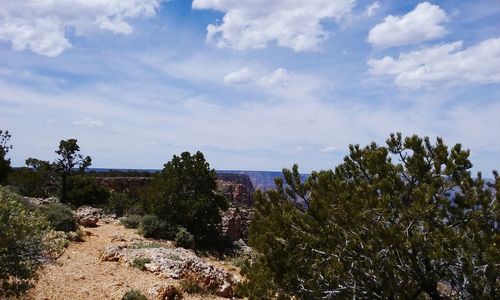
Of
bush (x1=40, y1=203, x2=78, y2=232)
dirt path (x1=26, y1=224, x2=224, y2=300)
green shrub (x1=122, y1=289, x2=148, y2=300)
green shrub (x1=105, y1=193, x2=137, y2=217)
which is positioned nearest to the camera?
green shrub (x1=122, y1=289, x2=148, y2=300)

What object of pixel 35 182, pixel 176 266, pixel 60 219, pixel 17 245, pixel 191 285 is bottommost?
pixel 191 285

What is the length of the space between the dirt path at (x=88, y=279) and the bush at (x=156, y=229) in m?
4.30

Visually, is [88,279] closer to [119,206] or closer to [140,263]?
[140,263]

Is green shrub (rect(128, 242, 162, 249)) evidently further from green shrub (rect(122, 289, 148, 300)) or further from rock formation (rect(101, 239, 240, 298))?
green shrub (rect(122, 289, 148, 300))

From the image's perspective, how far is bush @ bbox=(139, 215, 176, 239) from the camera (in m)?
20.0

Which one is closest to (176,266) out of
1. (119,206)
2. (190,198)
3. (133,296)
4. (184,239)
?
(133,296)

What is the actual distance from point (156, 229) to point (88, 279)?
775 centimetres

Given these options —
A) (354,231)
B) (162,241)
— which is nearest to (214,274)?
(162,241)

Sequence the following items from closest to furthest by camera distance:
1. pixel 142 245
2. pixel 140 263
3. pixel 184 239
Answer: pixel 140 263 < pixel 142 245 < pixel 184 239

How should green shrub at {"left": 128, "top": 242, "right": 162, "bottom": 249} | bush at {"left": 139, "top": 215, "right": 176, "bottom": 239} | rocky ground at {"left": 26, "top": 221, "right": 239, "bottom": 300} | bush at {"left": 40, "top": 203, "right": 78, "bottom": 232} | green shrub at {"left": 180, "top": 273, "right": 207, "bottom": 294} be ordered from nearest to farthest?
rocky ground at {"left": 26, "top": 221, "right": 239, "bottom": 300} → green shrub at {"left": 180, "top": 273, "right": 207, "bottom": 294} → green shrub at {"left": 128, "top": 242, "right": 162, "bottom": 249} → bush at {"left": 40, "top": 203, "right": 78, "bottom": 232} → bush at {"left": 139, "top": 215, "right": 176, "bottom": 239}

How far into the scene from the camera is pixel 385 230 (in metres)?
5.64

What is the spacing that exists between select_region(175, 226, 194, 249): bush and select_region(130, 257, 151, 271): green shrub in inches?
202

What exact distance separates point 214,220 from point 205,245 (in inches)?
49.4

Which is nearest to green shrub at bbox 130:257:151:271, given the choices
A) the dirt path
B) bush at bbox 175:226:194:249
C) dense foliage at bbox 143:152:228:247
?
the dirt path
